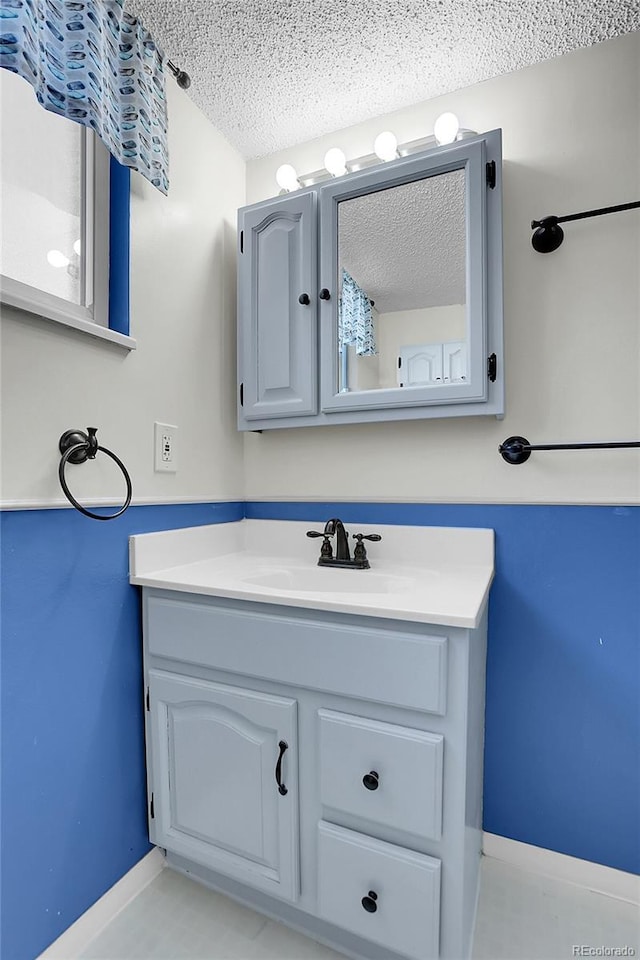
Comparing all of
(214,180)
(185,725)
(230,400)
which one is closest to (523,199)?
(214,180)

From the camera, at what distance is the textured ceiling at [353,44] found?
1.15 metres

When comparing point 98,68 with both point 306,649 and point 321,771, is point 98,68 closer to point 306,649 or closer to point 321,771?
point 306,649

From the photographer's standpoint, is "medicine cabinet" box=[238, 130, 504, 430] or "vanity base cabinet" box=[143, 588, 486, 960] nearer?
"vanity base cabinet" box=[143, 588, 486, 960]

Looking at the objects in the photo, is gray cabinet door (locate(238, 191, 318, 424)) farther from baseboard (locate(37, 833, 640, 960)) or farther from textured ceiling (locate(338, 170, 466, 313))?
baseboard (locate(37, 833, 640, 960))

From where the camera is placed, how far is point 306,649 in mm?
986

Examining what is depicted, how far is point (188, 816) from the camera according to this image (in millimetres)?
1150

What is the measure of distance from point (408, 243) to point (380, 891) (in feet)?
5.11

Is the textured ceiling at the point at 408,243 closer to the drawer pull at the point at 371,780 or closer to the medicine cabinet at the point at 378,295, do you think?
the medicine cabinet at the point at 378,295

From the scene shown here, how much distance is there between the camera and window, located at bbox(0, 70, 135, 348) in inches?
38.4

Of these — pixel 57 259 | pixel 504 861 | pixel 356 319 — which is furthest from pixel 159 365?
pixel 504 861

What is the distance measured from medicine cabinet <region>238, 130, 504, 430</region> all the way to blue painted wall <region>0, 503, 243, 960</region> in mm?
644

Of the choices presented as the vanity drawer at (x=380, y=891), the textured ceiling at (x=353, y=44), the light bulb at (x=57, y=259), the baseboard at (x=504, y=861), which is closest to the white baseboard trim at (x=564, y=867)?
the baseboard at (x=504, y=861)

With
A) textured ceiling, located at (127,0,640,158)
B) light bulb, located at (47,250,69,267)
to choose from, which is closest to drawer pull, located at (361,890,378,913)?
light bulb, located at (47,250,69,267)

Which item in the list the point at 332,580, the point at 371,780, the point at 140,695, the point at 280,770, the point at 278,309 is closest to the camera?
the point at 371,780
